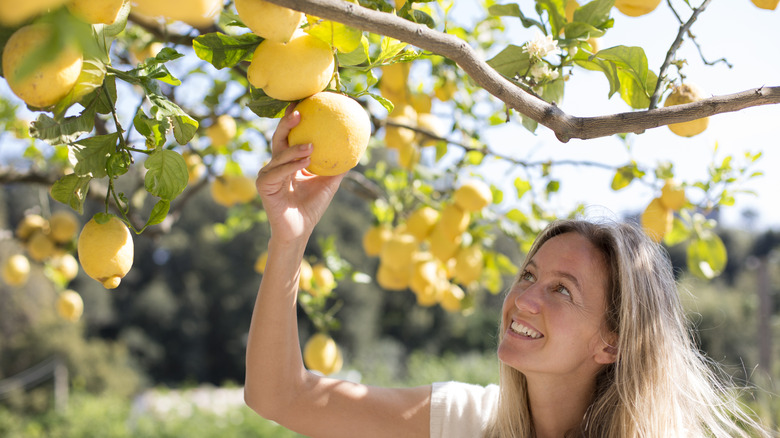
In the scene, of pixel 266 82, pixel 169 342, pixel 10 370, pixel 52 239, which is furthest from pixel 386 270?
pixel 169 342

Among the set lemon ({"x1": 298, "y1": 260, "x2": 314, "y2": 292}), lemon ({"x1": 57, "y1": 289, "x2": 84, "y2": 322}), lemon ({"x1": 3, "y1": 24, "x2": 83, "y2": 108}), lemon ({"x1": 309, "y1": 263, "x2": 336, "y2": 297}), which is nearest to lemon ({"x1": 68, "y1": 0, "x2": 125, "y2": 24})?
lemon ({"x1": 3, "y1": 24, "x2": 83, "y2": 108})

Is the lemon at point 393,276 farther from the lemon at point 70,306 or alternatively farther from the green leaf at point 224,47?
the green leaf at point 224,47

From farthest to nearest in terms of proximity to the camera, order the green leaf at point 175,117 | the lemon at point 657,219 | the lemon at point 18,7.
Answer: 1. the lemon at point 657,219
2. the green leaf at point 175,117
3. the lemon at point 18,7

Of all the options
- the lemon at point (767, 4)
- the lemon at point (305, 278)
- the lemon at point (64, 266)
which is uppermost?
the lemon at point (767, 4)

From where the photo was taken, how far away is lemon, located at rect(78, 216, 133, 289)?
2.13 ft

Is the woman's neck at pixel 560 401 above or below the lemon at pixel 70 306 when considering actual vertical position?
above

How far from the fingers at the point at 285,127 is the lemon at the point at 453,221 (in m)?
0.93

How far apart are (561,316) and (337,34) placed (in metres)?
0.67

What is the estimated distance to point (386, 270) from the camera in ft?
6.06

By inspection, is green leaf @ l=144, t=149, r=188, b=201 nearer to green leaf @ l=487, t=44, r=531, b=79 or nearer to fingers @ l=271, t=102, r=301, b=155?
fingers @ l=271, t=102, r=301, b=155

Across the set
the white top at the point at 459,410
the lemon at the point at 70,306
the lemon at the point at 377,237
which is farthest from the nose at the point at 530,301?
the lemon at the point at 70,306

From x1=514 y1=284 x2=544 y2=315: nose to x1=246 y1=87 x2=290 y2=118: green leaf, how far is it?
1.95 feet

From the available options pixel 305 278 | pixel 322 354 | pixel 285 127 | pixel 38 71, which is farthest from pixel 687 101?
pixel 322 354

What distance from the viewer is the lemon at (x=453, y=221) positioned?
158cm
